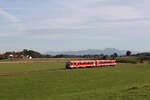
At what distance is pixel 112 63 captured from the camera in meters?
72.1

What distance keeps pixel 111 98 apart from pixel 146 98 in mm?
1643

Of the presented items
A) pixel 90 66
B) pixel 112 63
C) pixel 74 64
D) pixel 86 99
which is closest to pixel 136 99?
pixel 86 99

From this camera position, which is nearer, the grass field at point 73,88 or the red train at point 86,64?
the grass field at point 73,88

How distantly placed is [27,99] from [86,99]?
617cm

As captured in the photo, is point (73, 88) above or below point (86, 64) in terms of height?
below

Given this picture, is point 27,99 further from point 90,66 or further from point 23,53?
point 23,53

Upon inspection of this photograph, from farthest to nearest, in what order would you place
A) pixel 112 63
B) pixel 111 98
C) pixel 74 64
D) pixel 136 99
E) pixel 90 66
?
pixel 112 63 → pixel 90 66 → pixel 74 64 → pixel 111 98 → pixel 136 99

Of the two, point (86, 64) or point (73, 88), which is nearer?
point (73, 88)

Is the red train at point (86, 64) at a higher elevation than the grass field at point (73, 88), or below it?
higher

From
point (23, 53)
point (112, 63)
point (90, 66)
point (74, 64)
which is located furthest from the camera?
point (23, 53)

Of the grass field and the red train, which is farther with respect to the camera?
the red train

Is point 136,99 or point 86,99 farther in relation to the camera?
point 86,99

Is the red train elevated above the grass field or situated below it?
above

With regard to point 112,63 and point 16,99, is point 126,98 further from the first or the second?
point 112,63
